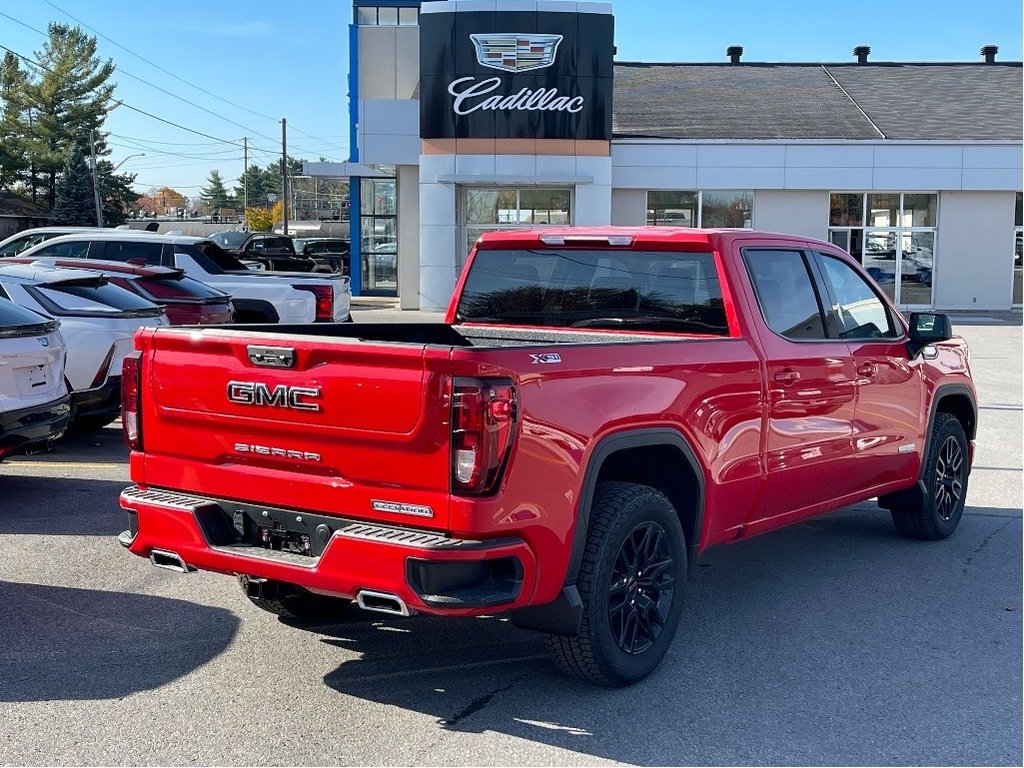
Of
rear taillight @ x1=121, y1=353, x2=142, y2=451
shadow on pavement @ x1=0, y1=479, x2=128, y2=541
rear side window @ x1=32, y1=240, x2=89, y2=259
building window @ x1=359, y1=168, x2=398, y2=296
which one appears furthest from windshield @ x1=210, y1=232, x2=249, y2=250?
rear taillight @ x1=121, y1=353, x2=142, y2=451

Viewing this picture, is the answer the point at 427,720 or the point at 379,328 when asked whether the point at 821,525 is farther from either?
the point at 427,720

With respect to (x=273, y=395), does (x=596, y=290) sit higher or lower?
higher

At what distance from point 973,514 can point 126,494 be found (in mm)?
6145

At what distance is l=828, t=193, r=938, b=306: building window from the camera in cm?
2997

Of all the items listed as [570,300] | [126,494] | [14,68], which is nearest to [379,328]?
[570,300]

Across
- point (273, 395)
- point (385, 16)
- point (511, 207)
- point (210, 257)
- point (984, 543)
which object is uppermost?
point (385, 16)

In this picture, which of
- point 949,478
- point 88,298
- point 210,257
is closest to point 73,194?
point 210,257

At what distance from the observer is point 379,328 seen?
621 centimetres

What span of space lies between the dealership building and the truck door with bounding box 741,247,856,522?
21.8m

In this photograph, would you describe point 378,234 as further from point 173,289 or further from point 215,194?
point 215,194

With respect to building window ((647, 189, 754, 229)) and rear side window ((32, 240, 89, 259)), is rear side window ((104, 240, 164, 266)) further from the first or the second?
building window ((647, 189, 754, 229))

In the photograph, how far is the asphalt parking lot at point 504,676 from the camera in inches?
166

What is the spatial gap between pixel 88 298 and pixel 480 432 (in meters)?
7.52

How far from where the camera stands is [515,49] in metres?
26.9
